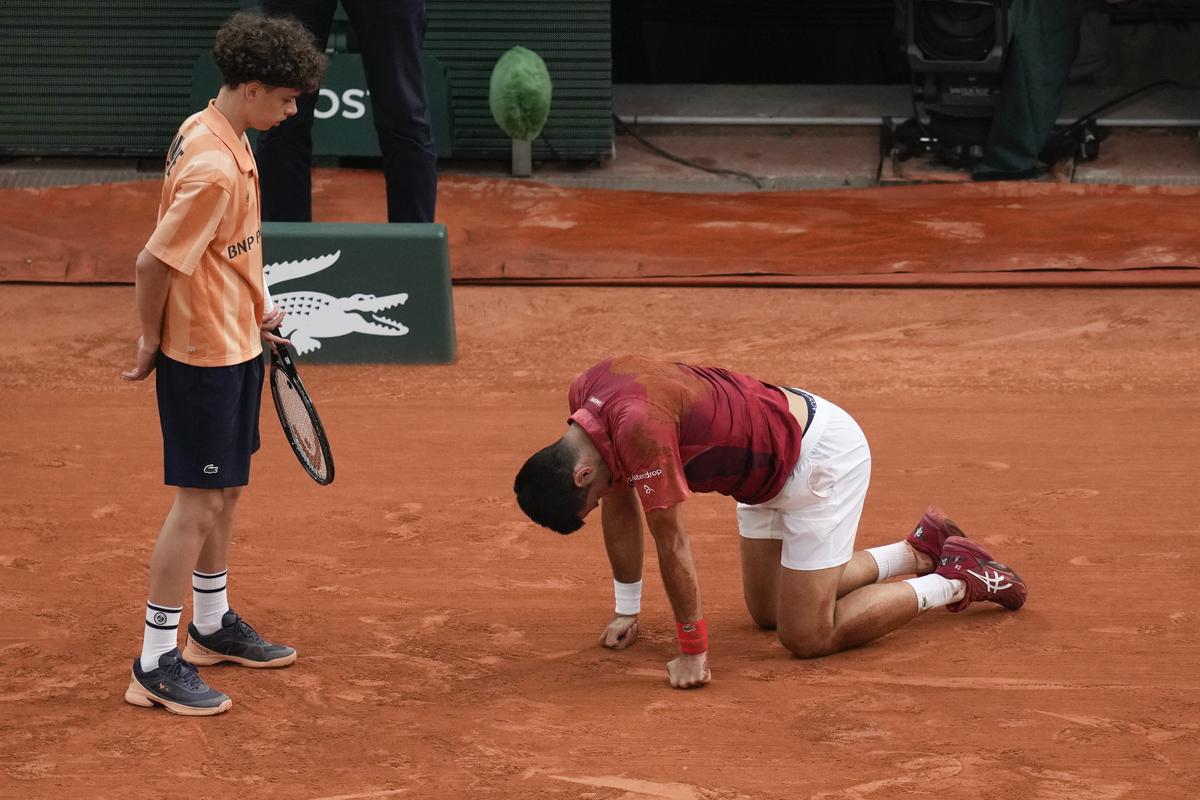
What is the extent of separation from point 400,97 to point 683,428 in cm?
359

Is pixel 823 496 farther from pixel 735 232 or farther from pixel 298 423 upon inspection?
pixel 735 232

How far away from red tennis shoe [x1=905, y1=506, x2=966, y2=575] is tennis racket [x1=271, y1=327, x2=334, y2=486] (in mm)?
1774

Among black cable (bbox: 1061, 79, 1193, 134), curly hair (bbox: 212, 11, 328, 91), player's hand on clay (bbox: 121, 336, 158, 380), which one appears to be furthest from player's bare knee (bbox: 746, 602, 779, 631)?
black cable (bbox: 1061, 79, 1193, 134)

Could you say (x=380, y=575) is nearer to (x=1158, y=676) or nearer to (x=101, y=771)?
(x=101, y=771)

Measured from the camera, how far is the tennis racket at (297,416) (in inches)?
156

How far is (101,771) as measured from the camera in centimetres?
362

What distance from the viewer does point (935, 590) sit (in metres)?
4.32

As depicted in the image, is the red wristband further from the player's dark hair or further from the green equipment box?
the green equipment box

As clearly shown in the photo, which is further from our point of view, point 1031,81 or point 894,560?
point 1031,81

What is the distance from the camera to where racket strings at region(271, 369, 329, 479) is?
4039 mm

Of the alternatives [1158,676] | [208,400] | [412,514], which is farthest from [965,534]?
[208,400]

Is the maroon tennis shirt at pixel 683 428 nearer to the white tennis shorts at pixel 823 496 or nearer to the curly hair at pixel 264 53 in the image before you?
the white tennis shorts at pixel 823 496

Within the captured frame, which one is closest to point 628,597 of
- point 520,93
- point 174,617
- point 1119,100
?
point 174,617

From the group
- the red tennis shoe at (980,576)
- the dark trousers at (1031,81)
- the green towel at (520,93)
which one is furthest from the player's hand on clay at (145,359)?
the dark trousers at (1031,81)
